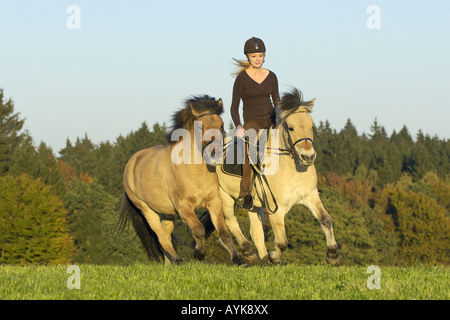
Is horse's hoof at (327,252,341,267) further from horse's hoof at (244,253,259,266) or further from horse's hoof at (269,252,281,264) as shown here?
horse's hoof at (244,253,259,266)

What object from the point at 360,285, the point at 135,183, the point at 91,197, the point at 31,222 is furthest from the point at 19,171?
the point at 360,285

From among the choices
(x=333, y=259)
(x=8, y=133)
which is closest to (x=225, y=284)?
(x=333, y=259)

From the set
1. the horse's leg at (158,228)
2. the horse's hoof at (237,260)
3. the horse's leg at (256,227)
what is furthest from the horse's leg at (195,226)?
the horse's leg at (158,228)

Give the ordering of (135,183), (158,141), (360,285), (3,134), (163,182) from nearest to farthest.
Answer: (360,285), (163,182), (135,183), (3,134), (158,141)

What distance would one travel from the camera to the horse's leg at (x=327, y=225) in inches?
446

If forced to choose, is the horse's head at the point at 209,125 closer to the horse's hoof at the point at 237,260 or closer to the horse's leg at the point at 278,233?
the horse's leg at the point at 278,233

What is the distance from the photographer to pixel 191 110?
12398mm

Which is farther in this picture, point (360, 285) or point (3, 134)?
point (3, 134)

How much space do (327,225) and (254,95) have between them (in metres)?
2.75
